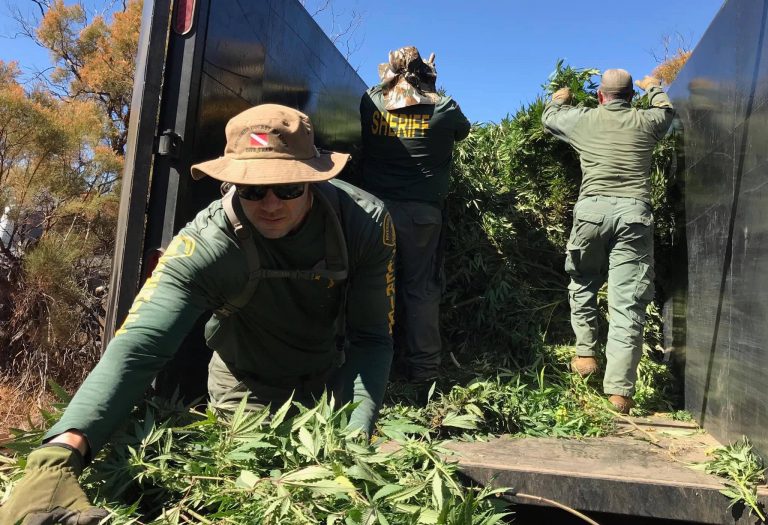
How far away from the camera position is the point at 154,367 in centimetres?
176

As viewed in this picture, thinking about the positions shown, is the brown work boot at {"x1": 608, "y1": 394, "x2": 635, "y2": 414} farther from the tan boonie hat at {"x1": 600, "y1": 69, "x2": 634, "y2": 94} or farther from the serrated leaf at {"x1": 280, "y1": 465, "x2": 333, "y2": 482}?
the serrated leaf at {"x1": 280, "y1": 465, "x2": 333, "y2": 482}

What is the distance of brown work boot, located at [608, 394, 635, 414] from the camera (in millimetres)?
3303

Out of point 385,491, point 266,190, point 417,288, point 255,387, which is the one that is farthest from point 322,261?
point 417,288

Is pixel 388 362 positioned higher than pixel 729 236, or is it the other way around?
pixel 729 236

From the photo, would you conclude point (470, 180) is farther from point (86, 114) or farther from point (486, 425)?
point (86, 114)

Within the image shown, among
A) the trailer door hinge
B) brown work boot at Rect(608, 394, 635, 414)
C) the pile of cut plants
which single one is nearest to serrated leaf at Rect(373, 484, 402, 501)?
the pile of cut plants

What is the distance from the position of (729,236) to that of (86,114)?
20.5ft

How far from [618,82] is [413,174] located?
145cm

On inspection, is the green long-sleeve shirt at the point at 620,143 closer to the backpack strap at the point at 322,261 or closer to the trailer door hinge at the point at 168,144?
the backpack strap at the point at 322,261

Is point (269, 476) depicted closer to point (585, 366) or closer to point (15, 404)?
point (585, 366)

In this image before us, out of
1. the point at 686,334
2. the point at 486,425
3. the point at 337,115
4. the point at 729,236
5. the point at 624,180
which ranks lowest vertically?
the point at 486,425

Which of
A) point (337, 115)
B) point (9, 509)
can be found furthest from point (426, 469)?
point (337, 115)

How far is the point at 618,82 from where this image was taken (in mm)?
3922

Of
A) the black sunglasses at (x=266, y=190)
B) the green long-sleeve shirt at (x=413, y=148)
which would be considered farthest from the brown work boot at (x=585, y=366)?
the black sunglasses at (x=266, y=190)
